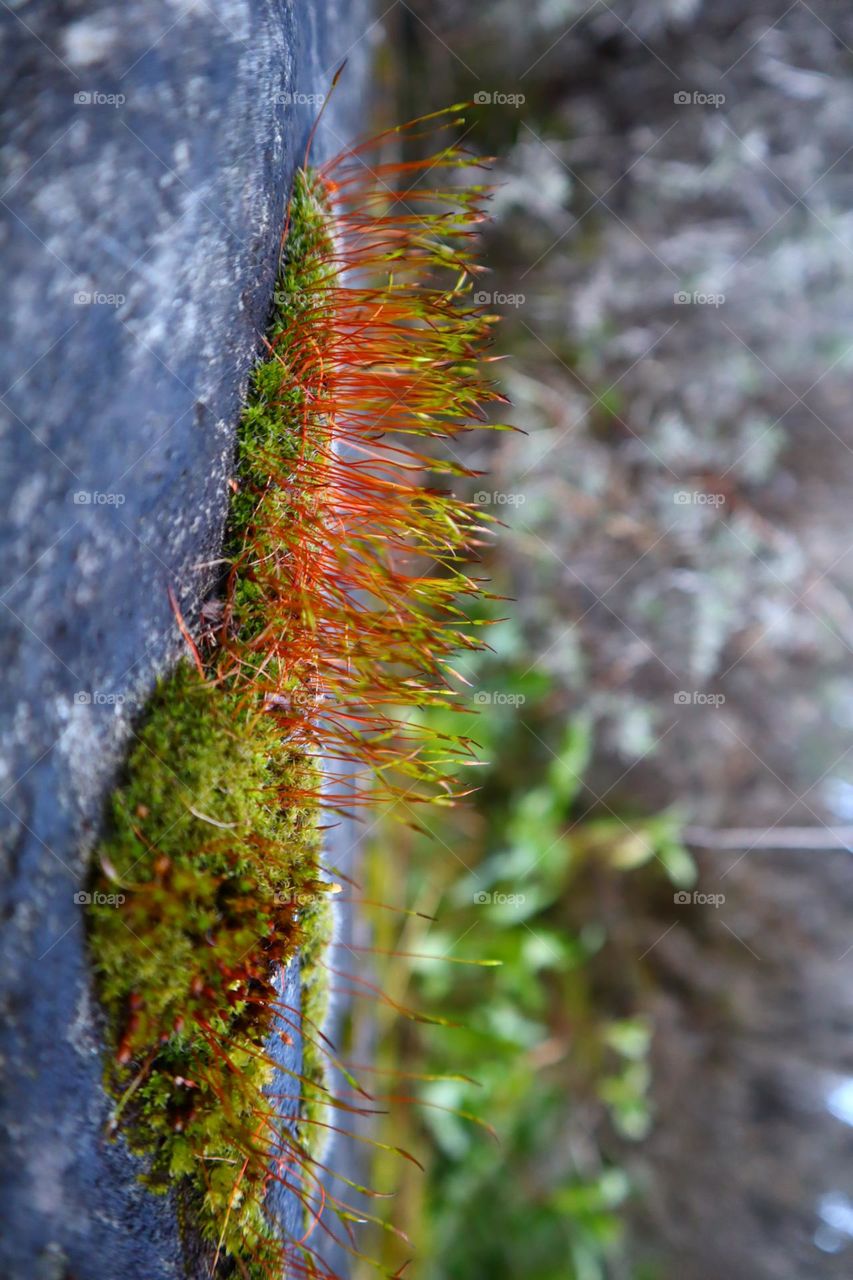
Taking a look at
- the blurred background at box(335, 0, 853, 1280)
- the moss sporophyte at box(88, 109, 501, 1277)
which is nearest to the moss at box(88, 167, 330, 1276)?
the moss sporophyte at box(88, 109, 501, 1277)

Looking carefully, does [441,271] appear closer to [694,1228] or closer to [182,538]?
[182,538]

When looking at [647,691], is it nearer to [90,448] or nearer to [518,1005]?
[518,1005]

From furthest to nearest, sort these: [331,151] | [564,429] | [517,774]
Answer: [517,774], [564,429], [331,151]

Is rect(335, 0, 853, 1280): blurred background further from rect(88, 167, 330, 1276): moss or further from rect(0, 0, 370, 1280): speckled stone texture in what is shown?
rect(0, 0, 370, 1280): speckled stone texture

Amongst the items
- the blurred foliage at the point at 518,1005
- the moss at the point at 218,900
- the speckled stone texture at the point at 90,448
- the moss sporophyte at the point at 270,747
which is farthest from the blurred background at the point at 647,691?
the speckled stone texture at the point at 90,448

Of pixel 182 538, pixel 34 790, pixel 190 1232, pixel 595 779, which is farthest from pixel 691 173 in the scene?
pixel 190 1232

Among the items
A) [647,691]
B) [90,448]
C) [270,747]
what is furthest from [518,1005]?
[90,448]
